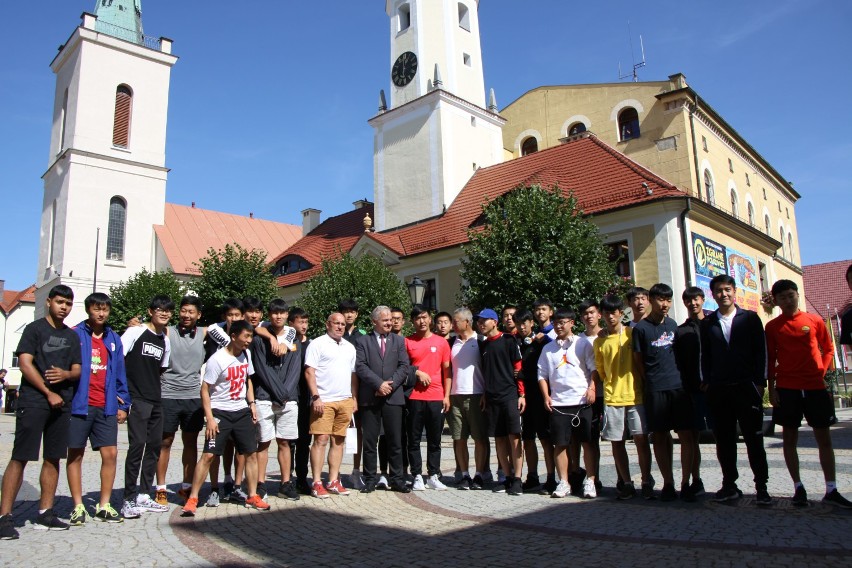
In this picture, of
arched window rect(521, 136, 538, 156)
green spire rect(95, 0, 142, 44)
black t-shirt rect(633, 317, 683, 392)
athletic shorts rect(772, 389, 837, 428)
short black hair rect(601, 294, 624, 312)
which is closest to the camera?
athletic shorts rect(772, 389, 837, 428)

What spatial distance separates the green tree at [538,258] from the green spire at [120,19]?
32.6 meters

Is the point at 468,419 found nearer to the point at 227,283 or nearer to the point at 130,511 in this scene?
the point at 130,511

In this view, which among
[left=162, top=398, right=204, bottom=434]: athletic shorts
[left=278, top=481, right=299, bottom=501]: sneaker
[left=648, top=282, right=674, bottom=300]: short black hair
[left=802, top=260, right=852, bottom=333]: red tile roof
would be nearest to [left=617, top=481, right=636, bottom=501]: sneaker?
[left=648, top=282, right=674, bottom=300]: short black hair

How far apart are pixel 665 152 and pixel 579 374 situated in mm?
24622

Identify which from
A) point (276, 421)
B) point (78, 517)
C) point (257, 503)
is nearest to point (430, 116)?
point (276, 421)

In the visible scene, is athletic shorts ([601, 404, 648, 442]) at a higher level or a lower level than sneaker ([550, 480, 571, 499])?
higher

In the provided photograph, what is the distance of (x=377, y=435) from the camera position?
756 centimetres

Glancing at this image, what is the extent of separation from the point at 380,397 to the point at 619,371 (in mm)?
2642

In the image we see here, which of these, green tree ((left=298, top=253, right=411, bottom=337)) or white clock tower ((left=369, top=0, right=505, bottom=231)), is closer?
green tree ((left=298, top=253, right=411, bottom=337))

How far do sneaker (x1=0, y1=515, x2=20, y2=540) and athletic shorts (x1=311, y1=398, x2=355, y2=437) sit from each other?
111 inches

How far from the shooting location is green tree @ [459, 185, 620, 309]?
18.1 m

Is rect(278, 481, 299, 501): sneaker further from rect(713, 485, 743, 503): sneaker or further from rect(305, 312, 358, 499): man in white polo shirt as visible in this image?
rect(713, 485, 743, 503): sneaker

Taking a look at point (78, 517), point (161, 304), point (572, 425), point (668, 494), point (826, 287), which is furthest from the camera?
point (826, 287)


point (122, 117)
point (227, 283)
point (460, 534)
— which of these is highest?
point (122, 117)
